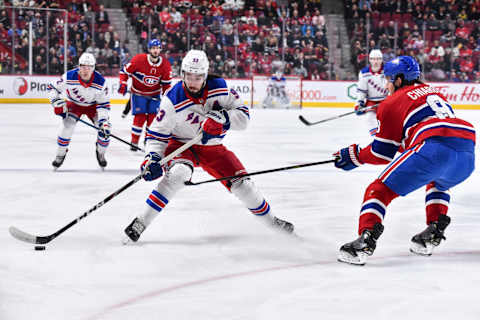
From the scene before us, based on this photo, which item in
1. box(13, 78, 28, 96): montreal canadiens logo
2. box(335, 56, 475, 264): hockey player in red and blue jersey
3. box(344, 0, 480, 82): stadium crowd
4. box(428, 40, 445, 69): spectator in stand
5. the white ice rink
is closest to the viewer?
the white ice rink

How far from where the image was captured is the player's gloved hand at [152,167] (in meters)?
3.25

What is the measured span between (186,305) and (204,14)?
1426 cm

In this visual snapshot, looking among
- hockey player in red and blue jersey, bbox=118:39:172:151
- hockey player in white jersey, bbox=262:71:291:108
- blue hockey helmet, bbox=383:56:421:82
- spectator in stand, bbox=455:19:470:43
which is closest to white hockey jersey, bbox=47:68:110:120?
hockey player in red and blue jersey, bbox=118:39:172:151

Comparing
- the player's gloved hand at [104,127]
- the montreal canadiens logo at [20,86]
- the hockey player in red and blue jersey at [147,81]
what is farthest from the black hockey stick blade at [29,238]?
the montreal canadiens logo at [20,86]

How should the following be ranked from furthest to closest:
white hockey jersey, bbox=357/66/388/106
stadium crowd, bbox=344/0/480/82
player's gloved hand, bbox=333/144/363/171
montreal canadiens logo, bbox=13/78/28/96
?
1. stadium crowd, bbox=344/0/480/82
2. montreal canadiens logo, bbox=13/78/28/96
3. white hockey jersey, bbox=357/66/388/106
4. player's gloved hand, bbox=333/144/363/171

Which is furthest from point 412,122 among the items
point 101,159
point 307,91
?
point 307,91

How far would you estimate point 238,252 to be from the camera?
3254 millimetres

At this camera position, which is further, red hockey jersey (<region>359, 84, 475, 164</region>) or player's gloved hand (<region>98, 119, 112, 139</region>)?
player's gloved hand (<region>98, 119, 112, 139</region>)

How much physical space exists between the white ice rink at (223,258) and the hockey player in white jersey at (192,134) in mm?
229

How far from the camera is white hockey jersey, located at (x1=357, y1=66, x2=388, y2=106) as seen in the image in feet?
23.6

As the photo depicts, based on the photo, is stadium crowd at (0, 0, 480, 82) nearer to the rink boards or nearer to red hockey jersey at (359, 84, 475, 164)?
the rink boards

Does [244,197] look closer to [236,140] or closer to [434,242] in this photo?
[434,242]

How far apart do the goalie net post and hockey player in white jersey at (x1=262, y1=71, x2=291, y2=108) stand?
0.02 meters

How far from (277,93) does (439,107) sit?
39.6 feet
